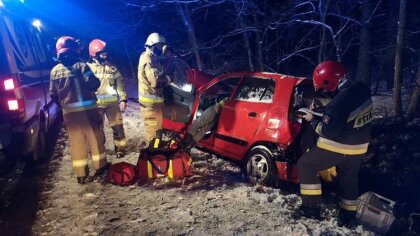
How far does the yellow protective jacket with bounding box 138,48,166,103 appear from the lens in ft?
18.7

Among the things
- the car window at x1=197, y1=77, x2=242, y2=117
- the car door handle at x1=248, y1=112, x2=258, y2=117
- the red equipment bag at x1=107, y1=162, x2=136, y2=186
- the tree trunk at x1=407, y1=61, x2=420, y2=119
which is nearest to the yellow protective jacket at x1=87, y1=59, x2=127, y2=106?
the car window at x1=197, y1=77, x2=242, y2=117

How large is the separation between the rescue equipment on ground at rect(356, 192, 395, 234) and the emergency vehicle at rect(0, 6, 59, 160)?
4303 millimetres

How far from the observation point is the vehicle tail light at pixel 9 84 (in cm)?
437

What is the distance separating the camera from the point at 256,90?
484cm

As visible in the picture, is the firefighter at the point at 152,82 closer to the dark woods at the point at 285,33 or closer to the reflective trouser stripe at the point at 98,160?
the reflective trouser stripe at the point at 98,160

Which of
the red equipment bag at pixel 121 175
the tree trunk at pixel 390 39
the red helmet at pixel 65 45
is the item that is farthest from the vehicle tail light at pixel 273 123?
the tree trunk at pixel 390 39

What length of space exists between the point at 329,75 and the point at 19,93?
383cm

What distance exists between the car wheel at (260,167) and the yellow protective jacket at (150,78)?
2.04 metres

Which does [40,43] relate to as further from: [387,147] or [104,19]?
[104,19]

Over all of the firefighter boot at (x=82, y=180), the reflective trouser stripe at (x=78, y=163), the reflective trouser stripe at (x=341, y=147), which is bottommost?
the firefighter boot at (x=82, y=180)

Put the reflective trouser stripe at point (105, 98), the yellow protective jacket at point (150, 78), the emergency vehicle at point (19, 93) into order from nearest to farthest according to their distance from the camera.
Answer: the emergency vehicle at point (19, 93)
the yellow protective jacket at point (150, 78)
the reflective trouser stripe at point (105, 98)

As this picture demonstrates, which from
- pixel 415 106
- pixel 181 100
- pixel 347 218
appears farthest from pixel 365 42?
pixel 347 218

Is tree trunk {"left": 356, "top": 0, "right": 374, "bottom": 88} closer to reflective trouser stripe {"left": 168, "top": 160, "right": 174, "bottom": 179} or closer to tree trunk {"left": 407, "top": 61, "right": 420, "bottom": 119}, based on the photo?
tree trunk {"left": 407, "top": 61, "right": 420, "bottom": 119}

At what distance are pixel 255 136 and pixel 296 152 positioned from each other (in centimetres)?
58
